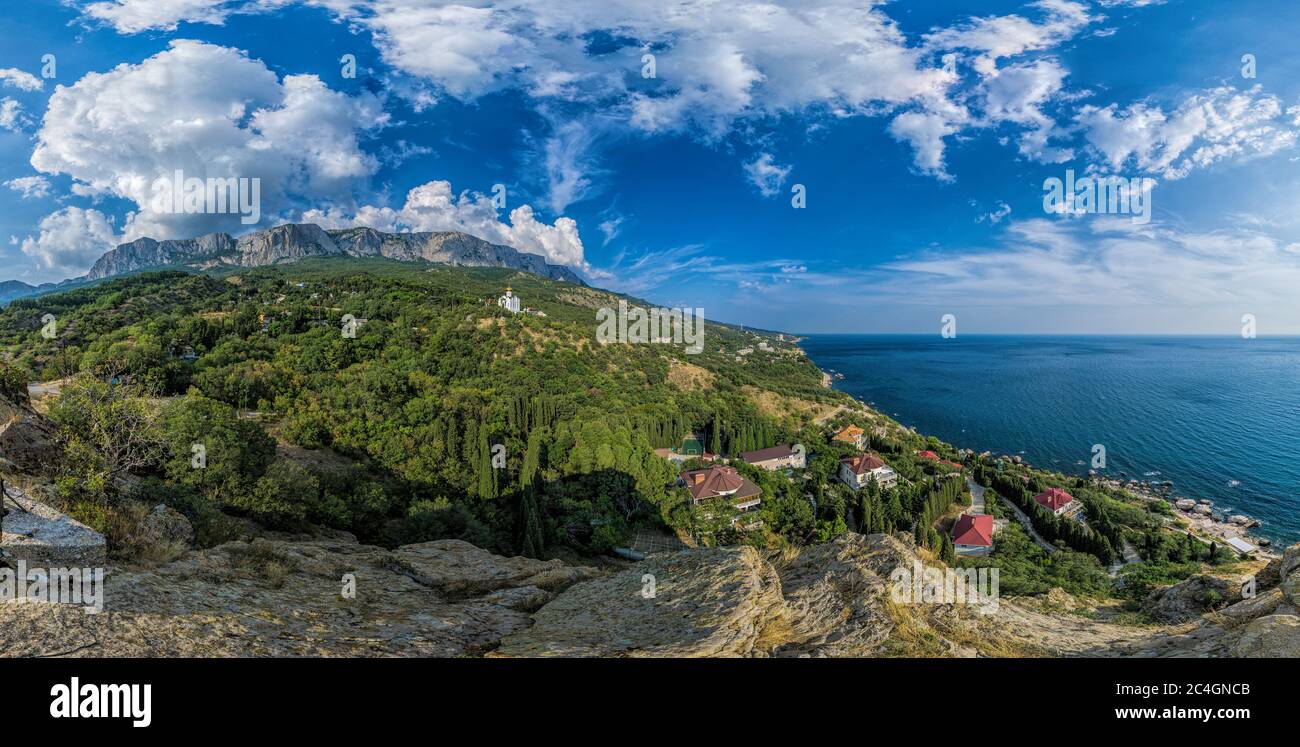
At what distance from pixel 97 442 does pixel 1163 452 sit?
91.8 metres

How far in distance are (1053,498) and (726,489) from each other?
2710cm

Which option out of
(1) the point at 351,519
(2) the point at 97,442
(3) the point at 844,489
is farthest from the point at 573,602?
(3) the point at 844,489

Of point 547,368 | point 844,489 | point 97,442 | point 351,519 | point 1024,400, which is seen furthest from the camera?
point 1024,400

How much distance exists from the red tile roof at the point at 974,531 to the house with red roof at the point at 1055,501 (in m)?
8.15

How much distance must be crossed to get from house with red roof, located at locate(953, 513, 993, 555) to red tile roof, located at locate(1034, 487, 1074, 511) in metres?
8.60

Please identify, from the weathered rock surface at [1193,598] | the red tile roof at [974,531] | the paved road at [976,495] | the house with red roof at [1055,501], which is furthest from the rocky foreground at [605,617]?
the house with red roof at [1055,501]

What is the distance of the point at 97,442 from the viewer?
29.2 feet

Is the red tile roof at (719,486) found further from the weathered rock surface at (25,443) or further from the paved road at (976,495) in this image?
the weathered rock surface at (25,443)

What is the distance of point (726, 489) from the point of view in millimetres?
35875

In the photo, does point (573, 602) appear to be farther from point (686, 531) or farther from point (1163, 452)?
point (1163, 452)

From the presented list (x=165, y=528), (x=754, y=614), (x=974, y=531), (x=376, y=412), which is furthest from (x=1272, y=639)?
(x=376, y=412)

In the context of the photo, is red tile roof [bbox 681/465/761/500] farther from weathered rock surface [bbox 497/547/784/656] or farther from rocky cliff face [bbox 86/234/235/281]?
rocky cliff face [bbox 86/234/235/281]

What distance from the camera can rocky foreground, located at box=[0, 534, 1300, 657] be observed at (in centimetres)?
427

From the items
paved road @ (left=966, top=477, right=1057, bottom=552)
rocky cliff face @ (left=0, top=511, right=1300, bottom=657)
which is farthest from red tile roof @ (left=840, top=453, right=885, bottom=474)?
Result: rocky cliff face @ (left=0, top=511, right=1300, bottom=657)
